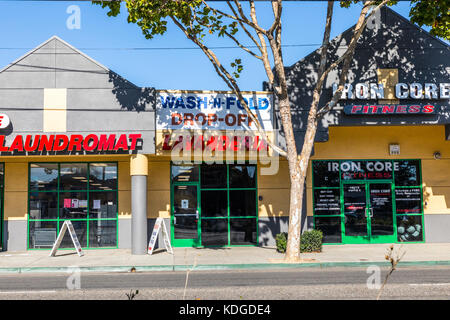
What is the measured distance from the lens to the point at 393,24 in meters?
17.6

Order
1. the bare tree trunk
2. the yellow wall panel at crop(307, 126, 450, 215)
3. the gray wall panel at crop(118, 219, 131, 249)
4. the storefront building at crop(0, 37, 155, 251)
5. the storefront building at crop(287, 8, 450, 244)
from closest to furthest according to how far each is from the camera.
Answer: the bare tree trunk, the storefront building at crop(0, 37, 155, 251), the storefront building at crop(287, 8, 450, 244), the gray wall panel at crop(118, 219, 131, 249), the yellow wall panel at crop(307, 126, 450, 215)

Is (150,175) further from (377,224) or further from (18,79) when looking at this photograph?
(377,224)

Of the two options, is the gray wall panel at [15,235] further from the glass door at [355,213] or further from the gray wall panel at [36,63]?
the glass door at [355,213]

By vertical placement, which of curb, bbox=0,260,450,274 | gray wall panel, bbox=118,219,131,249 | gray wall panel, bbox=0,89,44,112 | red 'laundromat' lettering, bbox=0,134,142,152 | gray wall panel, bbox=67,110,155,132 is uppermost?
gray wall panel, bbox=0,89,44,112

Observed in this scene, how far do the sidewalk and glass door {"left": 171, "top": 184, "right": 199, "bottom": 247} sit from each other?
659 millimetres

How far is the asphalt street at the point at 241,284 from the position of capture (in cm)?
886

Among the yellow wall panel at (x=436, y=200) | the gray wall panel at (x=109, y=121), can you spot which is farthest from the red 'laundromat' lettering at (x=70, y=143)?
the yellow wall panel at (x=436, y=200)

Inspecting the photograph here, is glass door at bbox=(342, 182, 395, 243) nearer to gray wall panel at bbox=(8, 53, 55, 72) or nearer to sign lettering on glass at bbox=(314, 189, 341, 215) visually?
sign lettering on glass at bbox=(314, 189, 341, 215)

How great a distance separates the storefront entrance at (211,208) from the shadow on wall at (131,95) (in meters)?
2.76

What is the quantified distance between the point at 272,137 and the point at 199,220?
4172 mm

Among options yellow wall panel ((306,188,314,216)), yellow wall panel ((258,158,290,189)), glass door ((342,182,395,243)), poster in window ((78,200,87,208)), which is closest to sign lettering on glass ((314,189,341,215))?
yellow wall panel ((306,188,314,216))

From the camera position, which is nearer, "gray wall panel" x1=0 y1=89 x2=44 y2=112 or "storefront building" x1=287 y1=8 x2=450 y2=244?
"gray wall panel" x1=0 y1=89 x2=44 y2=112

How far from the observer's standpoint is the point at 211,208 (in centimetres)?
1789

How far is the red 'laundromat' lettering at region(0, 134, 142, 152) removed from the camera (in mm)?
15547
